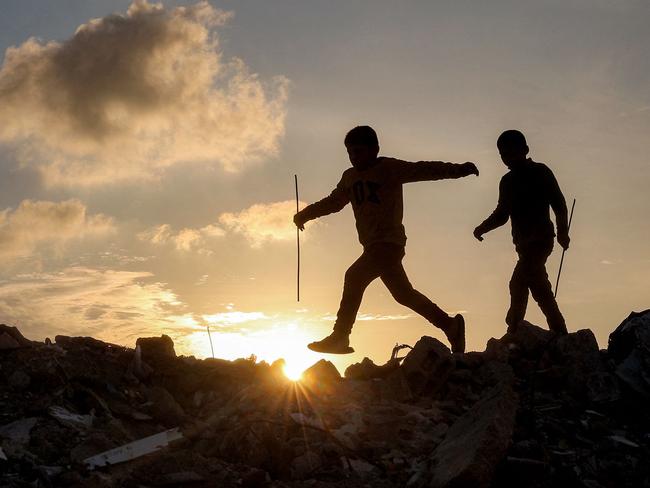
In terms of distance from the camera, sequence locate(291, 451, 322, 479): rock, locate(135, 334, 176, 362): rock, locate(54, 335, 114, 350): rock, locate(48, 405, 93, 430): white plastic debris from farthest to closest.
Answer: locate(135, 334, 176, 362): rock < locate(54, 335, 114, 350): rock < locate(48, 405, 93, 430): white plastic debris < locate(291, 451, 322, 479): rock

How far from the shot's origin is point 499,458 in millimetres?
4566

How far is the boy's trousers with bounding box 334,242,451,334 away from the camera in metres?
7.14

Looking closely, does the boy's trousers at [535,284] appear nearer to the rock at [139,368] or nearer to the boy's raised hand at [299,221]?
the boy's raised hand at [299,221]

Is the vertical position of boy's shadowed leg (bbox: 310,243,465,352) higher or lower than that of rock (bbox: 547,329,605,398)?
higher

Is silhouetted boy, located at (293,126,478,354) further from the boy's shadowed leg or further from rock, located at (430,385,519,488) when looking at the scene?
rock, located at (430,385,519,488)

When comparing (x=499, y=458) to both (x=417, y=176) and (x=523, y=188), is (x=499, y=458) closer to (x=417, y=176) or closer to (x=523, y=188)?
(x=417, y=176)

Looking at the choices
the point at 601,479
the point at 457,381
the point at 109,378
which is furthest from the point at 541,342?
the point at 109,378

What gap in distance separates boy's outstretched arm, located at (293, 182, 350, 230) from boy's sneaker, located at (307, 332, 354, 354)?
4.95 ft

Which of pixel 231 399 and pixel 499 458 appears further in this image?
pixel 231 399

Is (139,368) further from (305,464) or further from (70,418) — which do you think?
(305,464)

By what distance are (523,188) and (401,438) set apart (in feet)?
12.6

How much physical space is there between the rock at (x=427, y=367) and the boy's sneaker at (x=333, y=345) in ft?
2.43

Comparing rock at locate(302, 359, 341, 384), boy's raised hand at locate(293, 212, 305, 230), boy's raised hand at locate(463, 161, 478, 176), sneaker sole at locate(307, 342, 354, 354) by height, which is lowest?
rock at locate(302, 359, 341, 384)

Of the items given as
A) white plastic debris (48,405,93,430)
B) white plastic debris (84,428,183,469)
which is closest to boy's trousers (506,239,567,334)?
white plastic debris (84,428,183,469)
